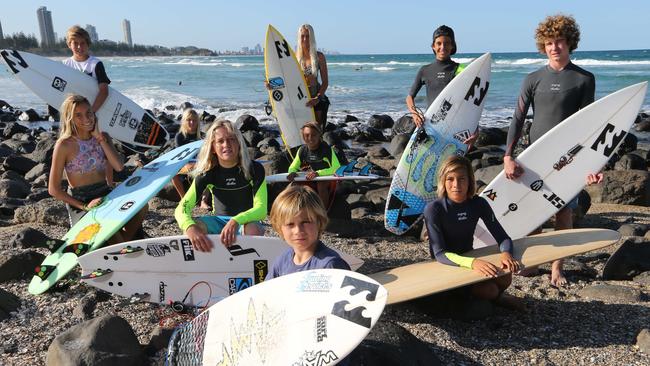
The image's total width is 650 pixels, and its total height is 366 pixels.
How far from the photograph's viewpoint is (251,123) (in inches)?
512

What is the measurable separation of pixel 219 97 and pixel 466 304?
20652mm

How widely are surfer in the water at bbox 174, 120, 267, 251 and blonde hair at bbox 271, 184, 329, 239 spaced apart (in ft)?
3.24

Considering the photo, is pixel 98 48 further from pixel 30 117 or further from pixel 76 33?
pixel 76 33

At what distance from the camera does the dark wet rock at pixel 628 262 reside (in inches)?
152

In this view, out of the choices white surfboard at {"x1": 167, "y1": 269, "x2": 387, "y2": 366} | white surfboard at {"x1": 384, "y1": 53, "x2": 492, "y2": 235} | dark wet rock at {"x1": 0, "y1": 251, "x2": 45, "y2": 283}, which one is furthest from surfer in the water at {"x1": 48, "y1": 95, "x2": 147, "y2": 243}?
white surfboard at {"x1": 384, "y1": 53, "x2": 492, "y2": 235}

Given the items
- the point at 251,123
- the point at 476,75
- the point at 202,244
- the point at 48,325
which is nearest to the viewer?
the point at 48,325

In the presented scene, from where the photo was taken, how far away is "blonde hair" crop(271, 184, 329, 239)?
2330 mm

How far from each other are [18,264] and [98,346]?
5.57 ft

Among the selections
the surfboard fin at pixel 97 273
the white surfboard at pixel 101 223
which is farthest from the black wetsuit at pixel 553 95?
the surfboard fin at pixel 97 273

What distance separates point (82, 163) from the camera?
3875 millimetres

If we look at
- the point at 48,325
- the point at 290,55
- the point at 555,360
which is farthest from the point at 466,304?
Answer: the point at 290,55

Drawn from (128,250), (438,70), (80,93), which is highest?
(438,70)

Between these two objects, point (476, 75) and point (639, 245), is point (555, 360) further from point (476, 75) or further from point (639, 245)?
point (476, 75)

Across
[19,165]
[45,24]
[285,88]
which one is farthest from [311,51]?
[45,24]
